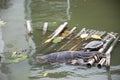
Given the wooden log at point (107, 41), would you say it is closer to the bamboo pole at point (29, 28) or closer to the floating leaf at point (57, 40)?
the floating leaf at point (57, 40)

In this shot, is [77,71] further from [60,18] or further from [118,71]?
[60,18]

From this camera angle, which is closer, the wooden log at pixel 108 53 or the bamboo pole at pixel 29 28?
the wooden log at pixel 108 53

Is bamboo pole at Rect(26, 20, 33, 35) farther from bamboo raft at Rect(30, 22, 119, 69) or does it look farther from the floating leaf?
the floating leaf

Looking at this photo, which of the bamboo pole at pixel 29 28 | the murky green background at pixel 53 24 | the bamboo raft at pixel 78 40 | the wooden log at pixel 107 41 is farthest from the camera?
the bamboo pole at pixel 29 28

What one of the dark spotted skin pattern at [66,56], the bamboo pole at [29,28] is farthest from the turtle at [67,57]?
the bamboo pole at [29,28]

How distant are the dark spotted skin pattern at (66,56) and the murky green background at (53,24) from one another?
251 mm

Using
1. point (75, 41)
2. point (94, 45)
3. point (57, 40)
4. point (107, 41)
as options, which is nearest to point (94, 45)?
point (94, 45)

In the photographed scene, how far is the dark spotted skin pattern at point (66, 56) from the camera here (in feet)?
34.1

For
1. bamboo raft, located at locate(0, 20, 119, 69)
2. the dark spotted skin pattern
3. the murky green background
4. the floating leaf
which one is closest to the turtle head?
the dark spotted skin pattern

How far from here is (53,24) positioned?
13.4 meters

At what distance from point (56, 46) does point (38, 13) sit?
11.7 feet

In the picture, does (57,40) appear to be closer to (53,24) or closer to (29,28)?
(29,28)

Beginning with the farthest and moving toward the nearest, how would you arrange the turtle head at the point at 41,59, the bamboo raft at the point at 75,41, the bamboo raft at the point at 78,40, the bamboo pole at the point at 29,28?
1. the bamboo pole at the point at 29,28
2. the bamboo raft at the point at 78,40
3. the turtle head at the point at 41,59
4. the bamboo raft at the point at 75,41

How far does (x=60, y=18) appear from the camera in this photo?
14.0 m
